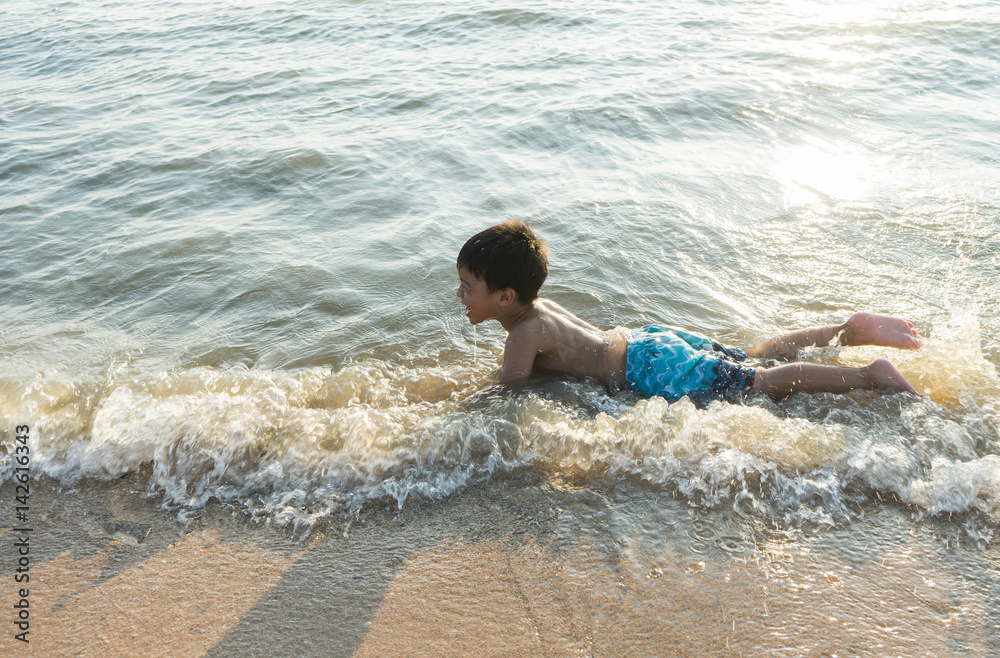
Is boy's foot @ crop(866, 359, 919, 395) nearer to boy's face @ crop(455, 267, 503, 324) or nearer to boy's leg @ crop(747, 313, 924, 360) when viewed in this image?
boy's leg @ crop(747, 313, 924, 360)

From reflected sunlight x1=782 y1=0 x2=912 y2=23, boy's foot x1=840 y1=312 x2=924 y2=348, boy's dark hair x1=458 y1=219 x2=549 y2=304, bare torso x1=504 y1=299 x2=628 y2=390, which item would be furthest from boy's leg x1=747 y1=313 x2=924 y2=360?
reflected sunlight x1=782 y1=0 x2=912 y2=23

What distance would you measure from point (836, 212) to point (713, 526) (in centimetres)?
381

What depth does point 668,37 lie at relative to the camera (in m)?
11.1

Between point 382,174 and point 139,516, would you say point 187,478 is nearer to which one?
point 139,516

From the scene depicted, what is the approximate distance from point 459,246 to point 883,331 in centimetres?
275

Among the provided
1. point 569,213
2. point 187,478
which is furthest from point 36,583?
point 569,213

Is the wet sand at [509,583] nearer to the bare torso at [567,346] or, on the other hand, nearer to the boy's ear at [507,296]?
the bare torso at [567,346]

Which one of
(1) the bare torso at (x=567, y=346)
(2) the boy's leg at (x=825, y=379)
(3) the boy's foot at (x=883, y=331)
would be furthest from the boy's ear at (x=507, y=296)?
(3) the boy's foot at (x=883, y=331)

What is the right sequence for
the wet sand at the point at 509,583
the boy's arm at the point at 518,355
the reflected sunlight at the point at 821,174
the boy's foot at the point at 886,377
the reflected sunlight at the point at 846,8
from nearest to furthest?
the wet sand at the point at 509,583
the boy's foot at the point at 886,377
the boy's arm at the point at 518,355
the reflected sunlight at the point at 821,174
the reflected sunlight at the point at 846,8

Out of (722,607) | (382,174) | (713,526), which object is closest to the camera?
(722,607)

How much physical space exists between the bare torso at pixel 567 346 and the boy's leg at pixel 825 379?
663mm

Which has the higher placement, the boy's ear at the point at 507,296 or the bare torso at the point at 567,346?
the boy's ear at the point at 507,296

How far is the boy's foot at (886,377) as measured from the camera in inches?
131

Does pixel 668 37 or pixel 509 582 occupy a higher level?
pixel 668 37
